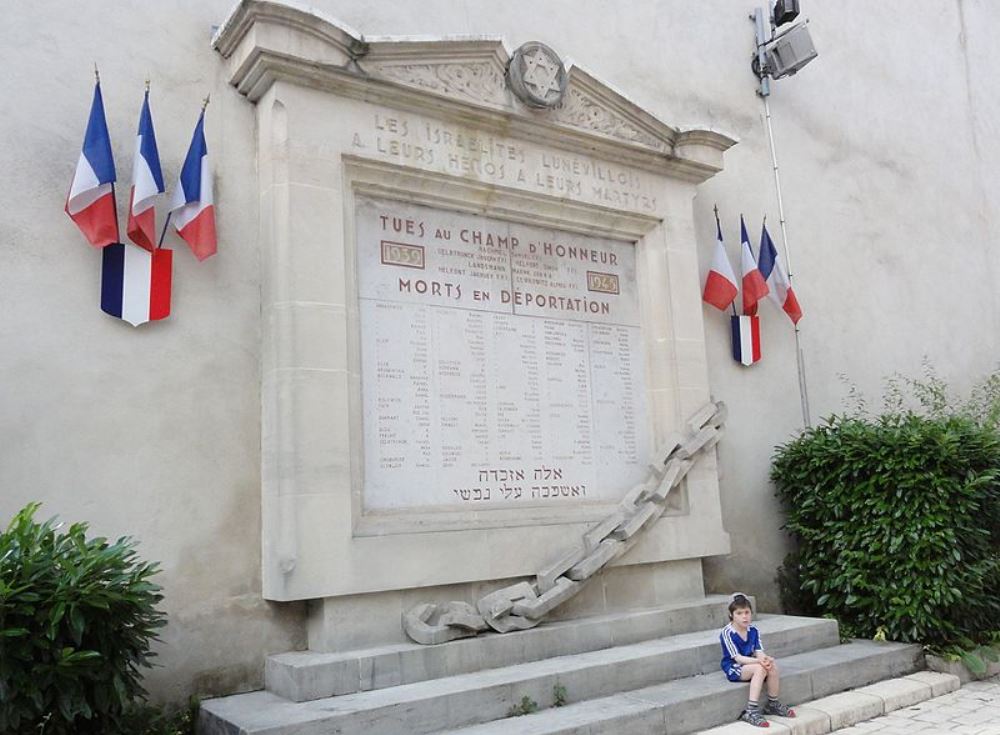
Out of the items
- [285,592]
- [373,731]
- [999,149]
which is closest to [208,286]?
[285,592]

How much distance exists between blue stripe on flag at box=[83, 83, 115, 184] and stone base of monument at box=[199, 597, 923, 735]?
297 centimetres

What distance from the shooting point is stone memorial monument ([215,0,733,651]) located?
550 cm

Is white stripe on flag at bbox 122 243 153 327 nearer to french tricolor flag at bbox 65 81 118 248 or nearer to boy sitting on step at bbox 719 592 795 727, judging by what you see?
french tricolor flag at bbox 65 81 118 248

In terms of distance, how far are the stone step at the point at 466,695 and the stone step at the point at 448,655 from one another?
6 centimetres

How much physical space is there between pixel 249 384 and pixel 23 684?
2265 mm

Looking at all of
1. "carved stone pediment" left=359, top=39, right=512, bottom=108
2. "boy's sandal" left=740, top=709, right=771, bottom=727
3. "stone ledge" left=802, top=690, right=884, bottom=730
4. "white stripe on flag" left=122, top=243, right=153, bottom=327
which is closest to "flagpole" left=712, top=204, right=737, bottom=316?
"carved stone pediment" left=359, top=39, right=512, bottom=108

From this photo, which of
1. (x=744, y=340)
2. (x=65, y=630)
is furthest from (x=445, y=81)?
(x=65, y=630)

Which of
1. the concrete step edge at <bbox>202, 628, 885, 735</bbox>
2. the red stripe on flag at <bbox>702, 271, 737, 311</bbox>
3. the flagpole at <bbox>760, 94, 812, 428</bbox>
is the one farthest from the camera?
the flagpole at <bbox>760, 94, 812, 428</bbox>

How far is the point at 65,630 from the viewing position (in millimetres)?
3932

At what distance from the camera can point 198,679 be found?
201 inches

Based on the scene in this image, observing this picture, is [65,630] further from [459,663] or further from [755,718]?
[755,718]

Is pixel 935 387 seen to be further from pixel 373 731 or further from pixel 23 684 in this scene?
pixel 23 684

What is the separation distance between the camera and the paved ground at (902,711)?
17.5 feet

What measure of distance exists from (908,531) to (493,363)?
11.4ft
